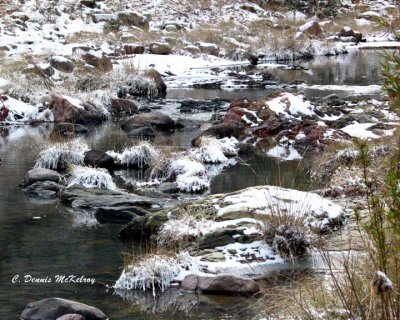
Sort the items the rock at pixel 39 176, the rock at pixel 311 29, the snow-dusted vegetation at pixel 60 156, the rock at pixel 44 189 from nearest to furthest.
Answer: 1. the rock at pixel 44 189
2. the rock at pixel 39 176
3. the snow-dusted vegetation at pixel 60 156
4. the rock at pixel 311 29

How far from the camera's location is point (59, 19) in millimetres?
37469

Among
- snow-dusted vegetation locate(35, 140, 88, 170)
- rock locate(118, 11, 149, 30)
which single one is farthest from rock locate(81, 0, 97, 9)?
snow-dusted vegetation locate(35, 140, 88, 170)

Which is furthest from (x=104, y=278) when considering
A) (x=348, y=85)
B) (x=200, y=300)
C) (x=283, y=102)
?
(x=348, y=85)

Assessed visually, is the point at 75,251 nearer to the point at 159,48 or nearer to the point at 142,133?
the point at 142,133

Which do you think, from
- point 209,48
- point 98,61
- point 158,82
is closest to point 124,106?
point 158,82

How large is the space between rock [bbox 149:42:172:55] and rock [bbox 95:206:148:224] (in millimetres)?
23436

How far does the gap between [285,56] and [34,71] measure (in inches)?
682

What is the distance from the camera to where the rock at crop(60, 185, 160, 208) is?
416 inches

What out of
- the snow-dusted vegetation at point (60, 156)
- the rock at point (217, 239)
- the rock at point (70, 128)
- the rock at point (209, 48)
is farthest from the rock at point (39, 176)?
the rock at point (209, 48)

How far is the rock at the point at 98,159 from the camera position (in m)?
13.7

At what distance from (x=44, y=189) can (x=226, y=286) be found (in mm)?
5578

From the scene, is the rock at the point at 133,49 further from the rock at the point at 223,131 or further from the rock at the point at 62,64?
the rock at the point at 223,131

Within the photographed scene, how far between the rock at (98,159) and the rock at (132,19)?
26.5 m

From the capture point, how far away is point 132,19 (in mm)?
39844
